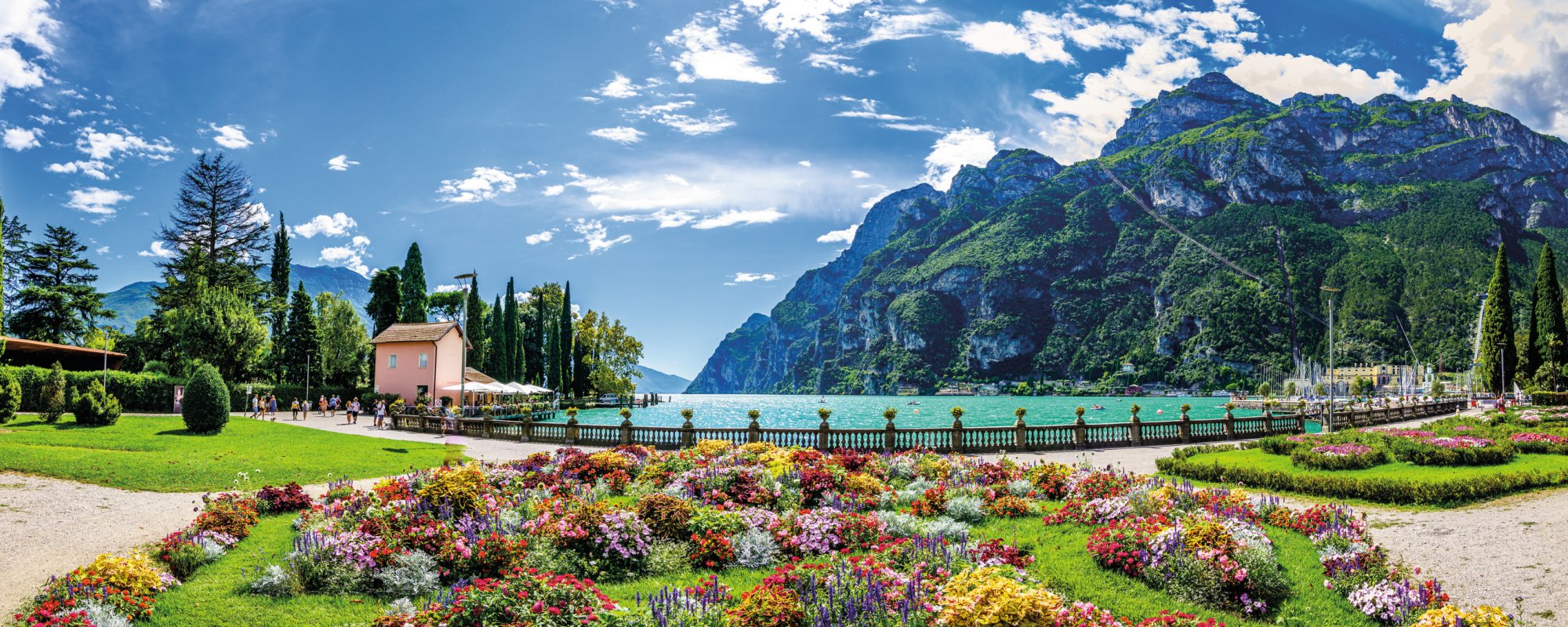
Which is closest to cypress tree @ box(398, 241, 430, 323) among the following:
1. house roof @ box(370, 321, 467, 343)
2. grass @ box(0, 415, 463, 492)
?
house roof @ box(370, 321, 467, 343)

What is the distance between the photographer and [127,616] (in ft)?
26.1

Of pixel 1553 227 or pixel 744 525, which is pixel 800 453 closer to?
pixel 744 525

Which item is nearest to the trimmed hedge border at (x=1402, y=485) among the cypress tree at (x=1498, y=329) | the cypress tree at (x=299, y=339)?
the cypress tree at (x=1498, y=329)

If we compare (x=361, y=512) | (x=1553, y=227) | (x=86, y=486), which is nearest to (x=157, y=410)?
(x=86, y=486)

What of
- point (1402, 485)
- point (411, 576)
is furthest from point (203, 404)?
point (1402, 485)

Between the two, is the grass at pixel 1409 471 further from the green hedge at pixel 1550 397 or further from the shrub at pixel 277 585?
the green hedge at pixel 1550 397

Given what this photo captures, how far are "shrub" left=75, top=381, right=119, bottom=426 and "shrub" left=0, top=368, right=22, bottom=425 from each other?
1.77 metres

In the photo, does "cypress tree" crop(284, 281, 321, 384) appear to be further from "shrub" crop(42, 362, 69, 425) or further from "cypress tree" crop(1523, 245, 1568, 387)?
"cypress tree" crop(1523, 245, 1568, 387)

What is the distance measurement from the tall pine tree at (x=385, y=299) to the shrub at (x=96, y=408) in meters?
41.5

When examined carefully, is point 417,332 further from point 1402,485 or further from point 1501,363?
point 1501,363

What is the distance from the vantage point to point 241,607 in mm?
8266

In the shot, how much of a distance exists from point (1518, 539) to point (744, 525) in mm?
11231

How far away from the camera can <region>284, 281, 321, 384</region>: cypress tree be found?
198 feet

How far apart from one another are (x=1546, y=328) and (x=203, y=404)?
3230 inches
